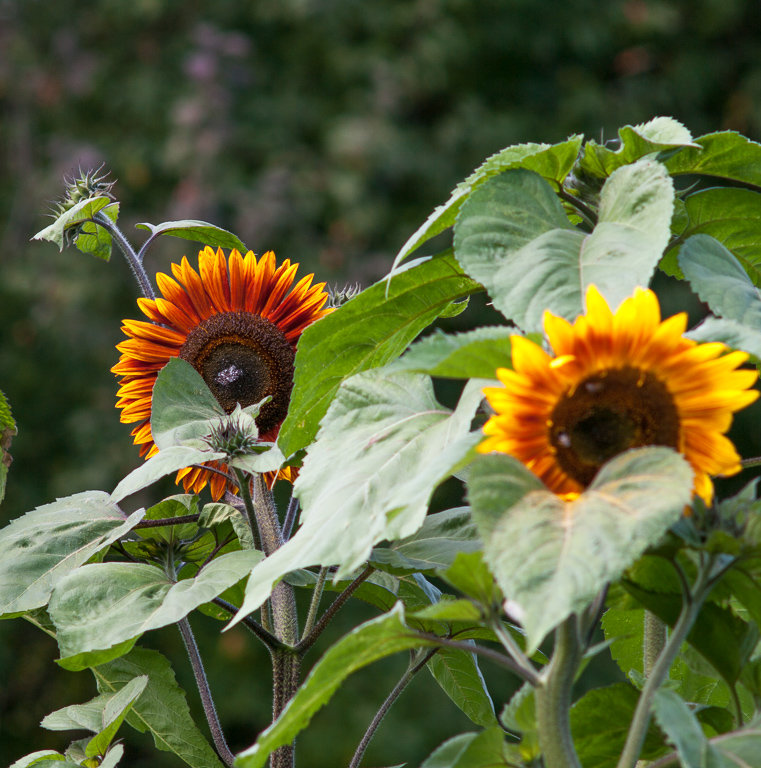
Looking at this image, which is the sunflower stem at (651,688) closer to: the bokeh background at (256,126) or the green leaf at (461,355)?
the green leaf at (461,355)

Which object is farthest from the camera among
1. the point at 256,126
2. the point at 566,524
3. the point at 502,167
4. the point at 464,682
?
the point at 256,126

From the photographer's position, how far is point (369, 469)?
0.41m

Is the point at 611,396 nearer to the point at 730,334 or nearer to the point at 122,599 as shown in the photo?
the point at 730,334

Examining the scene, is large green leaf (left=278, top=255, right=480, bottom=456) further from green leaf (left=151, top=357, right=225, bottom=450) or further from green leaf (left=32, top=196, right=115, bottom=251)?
green leaf (left=32, top=196, right=115, bottom=251)

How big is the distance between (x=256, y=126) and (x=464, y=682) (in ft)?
11.3

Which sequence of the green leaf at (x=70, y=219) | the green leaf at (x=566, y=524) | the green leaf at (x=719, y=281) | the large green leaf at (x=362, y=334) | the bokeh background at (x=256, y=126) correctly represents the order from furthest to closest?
the bokeh background at (x=256, y=126)
the green leaf at (x=70, y=219)
the large green leaf at (x=362, y=334)
the green leaf at (x=719, y=281)
the green leaf at (x=566, y=524)

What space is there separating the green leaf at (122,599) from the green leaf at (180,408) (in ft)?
0.21

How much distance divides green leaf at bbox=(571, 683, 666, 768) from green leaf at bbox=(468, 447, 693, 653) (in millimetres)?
119

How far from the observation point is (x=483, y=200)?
442mm

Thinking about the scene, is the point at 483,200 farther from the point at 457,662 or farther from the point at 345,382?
the point at 457,662

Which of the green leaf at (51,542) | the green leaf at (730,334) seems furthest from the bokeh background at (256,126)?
the green leaf at (730,334)

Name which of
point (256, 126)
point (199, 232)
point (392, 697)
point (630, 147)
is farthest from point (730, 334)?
point (256, 126)

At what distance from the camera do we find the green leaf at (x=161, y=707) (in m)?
0.53

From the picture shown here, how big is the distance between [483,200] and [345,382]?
0.09 metres
